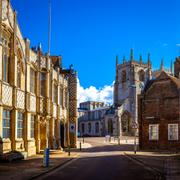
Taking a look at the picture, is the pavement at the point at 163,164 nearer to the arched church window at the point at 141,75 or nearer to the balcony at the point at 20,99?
the balcony at the point at 20,99

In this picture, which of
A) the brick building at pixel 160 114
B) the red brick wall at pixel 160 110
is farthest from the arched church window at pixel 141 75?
the red brick wall at pixel 160 110

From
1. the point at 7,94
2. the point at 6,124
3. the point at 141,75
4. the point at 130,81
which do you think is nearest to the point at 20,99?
the point at 7,94

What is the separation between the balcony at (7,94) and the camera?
24894 mm

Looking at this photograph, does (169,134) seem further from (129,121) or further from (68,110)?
(129,121)

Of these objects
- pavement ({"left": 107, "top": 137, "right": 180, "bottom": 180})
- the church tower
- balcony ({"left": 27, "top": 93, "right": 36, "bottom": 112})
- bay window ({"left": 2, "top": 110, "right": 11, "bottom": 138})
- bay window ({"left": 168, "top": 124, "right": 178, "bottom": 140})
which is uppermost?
the church tower

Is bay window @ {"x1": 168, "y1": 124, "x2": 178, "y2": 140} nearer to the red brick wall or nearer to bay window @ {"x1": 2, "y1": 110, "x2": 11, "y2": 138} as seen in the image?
the red brick wall

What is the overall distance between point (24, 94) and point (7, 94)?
3.98 m

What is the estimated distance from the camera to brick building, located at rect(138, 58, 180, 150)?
40.6 m

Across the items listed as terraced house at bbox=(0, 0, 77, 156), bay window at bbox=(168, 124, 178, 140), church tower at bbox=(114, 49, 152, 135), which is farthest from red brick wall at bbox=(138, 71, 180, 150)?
church tower at bbox=(114, 49, 152, 135)

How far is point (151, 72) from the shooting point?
13375 cm

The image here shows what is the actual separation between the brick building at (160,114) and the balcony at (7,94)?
19.8m

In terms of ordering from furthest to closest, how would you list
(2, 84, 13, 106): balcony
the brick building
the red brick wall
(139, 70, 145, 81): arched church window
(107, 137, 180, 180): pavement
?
(139, 70, 145, 81): arched church window → the red brick wall → the brick building → (2, 84, 13, 106): balcony → (107, 137, 180, 180): pavement

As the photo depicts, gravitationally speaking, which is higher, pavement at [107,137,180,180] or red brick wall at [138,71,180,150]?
red brick wall at [138,71,180,150]

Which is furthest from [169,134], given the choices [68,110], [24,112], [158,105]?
[24,112]
